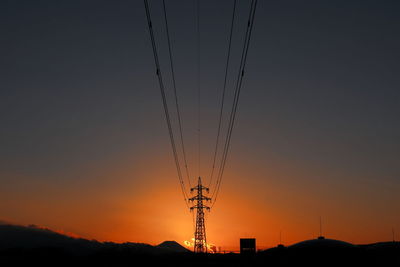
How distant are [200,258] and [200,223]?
826cm

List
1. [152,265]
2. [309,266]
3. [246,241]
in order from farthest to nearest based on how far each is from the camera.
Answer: [246,241]
[152,265]
[309,266]

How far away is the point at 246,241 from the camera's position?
104500 mm

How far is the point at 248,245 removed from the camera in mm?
104188

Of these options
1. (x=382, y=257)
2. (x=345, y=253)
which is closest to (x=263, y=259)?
(x=345, y=253)

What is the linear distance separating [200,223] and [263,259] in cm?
1809

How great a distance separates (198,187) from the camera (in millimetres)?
92750

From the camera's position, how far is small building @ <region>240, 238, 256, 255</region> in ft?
339

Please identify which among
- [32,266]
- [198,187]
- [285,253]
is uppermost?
[198,187]

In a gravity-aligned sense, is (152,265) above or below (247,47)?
below

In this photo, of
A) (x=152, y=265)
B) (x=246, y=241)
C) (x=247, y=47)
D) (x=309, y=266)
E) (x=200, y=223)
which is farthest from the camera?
(x=246, y=241)

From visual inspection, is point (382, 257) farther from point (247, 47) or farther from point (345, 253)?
point (247, 47)

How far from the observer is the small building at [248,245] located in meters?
103

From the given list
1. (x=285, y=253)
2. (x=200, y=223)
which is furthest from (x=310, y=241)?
(x=200, y=223)

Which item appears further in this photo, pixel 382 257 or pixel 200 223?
pixel 200 223
